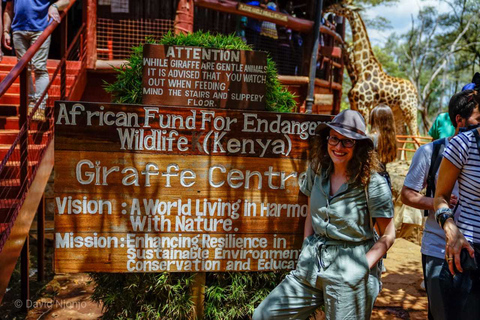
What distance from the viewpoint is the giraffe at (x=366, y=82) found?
12.8 m

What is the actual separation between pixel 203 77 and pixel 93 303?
3191 millimetres

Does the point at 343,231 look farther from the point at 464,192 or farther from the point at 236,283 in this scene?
the point at 236,283

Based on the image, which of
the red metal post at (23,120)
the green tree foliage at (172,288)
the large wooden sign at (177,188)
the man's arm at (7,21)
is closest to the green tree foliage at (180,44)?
the green tree foliage at (172,288)

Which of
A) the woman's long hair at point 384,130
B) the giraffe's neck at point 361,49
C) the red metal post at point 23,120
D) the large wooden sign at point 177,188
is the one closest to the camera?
the large wooden sign at point 177,188

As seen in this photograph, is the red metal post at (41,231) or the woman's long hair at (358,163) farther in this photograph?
the red metal post at (41,231)

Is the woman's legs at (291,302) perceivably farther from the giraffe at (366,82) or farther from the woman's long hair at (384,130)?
the giraffe at (366,82)

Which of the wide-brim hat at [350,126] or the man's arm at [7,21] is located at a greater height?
the man's arm at [7,21]

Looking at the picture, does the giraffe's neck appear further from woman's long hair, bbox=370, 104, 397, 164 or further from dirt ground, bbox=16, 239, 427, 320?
woman's long hair, bbox=370, 104, 397, 164

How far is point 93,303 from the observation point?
490 cm

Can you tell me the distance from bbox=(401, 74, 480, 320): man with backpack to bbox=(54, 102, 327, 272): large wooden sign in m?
0.68

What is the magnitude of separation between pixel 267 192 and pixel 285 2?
33.9 ft

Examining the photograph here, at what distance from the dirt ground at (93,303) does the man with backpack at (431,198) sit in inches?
84.7

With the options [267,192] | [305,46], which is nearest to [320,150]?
[267,192]

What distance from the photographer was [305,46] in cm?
1002
